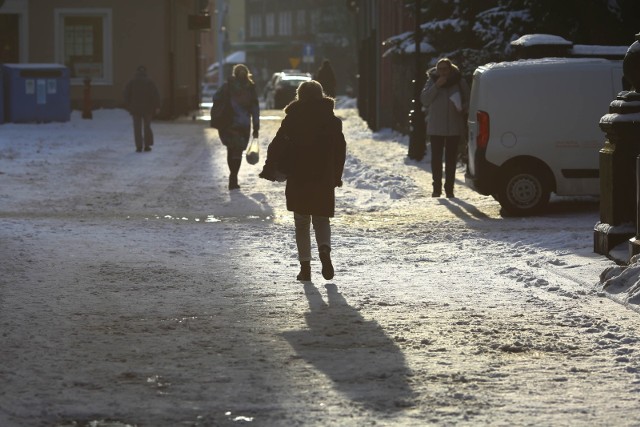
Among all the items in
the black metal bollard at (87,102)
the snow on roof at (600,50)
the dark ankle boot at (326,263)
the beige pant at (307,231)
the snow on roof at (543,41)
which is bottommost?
the dark ankle boot at (326,263)

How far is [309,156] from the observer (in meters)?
11.5

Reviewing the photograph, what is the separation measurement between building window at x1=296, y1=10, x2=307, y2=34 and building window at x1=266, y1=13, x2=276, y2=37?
511 cm

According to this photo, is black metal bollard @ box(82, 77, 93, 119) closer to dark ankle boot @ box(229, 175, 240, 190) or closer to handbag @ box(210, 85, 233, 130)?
handbag @ box(210, 85, 233, 130)

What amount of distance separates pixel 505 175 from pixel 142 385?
990cm

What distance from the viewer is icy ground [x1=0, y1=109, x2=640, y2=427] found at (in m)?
6.97

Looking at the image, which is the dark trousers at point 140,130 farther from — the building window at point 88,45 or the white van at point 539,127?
the building window at point 88,45

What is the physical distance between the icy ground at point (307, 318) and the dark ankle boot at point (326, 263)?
65 millimetres

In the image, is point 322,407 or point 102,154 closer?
point 322,407

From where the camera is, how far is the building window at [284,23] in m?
121

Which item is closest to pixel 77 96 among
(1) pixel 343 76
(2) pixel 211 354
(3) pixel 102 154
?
(3) pixel 102 154

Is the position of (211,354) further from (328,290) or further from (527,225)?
(527,225)

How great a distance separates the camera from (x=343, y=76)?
334ft

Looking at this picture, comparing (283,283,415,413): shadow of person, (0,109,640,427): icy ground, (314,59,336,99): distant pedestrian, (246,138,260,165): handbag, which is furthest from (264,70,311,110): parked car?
(283,283,415,413): shadow of person

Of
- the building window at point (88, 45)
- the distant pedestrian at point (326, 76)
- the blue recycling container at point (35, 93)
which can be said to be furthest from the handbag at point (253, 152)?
the building window at point (88, 45)
